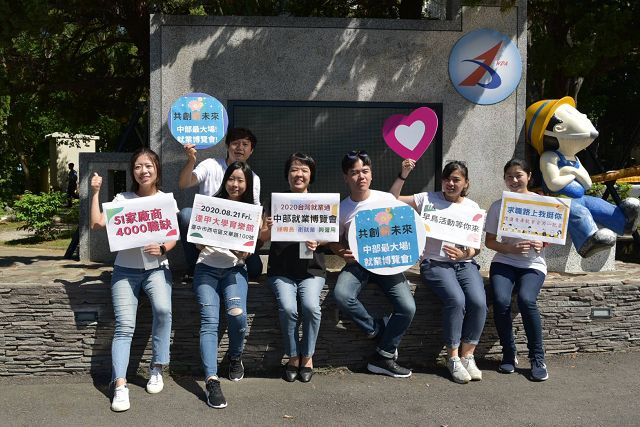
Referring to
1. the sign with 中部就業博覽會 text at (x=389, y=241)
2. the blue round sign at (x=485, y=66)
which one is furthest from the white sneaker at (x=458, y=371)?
the blue round sign at (x=485, y=66)

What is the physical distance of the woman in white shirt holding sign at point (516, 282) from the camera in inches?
182

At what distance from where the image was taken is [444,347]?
4961 mm

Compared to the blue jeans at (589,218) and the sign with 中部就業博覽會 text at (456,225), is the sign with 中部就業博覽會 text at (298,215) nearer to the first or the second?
the sign with 中部就業博覽會 text at (456,225)

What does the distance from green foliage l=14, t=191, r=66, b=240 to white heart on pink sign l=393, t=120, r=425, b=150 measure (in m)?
9.83

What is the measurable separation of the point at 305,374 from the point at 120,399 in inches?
50.6

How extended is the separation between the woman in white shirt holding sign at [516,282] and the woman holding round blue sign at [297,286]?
136 centimetres

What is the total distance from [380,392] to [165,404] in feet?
4.81

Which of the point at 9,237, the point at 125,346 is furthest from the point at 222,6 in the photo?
the point at 9,237

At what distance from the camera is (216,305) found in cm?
436

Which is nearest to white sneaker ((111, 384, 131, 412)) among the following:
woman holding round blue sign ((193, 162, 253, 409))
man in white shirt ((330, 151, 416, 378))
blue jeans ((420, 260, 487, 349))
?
woman holding round blue sign ((193, 162, 253, 409))

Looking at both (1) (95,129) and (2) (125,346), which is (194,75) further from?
(1) (95,129)

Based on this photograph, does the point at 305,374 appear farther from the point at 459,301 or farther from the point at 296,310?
the point at 459,301

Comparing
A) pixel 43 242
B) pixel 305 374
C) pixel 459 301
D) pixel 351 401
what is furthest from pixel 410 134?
pixel 43 242

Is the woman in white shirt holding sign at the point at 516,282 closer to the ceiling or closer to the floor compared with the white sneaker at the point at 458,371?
closer to the ceiling
